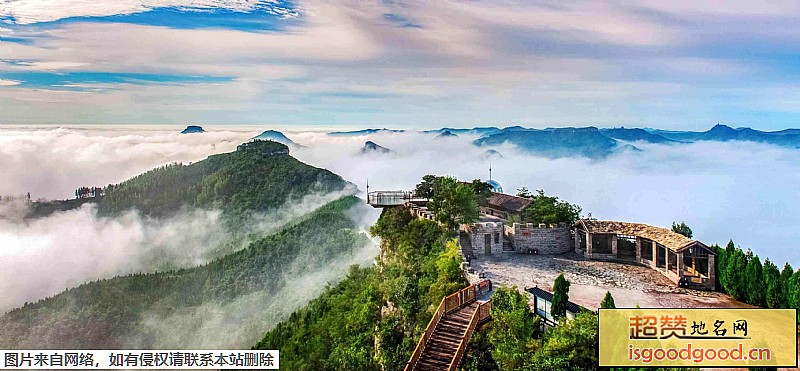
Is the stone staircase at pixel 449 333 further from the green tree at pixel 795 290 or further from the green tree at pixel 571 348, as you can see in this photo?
the green tree at pixel 795 290

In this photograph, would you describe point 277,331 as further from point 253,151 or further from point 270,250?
point 253,151

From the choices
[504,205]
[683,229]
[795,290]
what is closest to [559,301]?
[795,290]

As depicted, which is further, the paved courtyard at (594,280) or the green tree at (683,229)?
the green tree at (683,229)

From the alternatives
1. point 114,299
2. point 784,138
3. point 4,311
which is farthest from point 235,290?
point 784,138

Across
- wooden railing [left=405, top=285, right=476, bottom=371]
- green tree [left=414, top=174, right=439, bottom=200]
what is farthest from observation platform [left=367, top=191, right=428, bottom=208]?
wooden railing [left=405, top=285, right=476, bottom=371]

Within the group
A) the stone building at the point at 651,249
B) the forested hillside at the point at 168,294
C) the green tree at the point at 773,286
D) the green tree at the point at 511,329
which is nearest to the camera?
the green tree at the point at 511,329

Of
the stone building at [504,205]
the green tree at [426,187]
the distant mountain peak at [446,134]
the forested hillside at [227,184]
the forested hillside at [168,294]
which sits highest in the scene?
the distant mountain peak at [446,134]

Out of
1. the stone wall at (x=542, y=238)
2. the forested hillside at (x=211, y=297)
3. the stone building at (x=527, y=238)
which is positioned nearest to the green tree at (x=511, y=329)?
the stone building at (x=527, y=238)

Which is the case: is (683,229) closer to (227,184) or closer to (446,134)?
(446,134)
